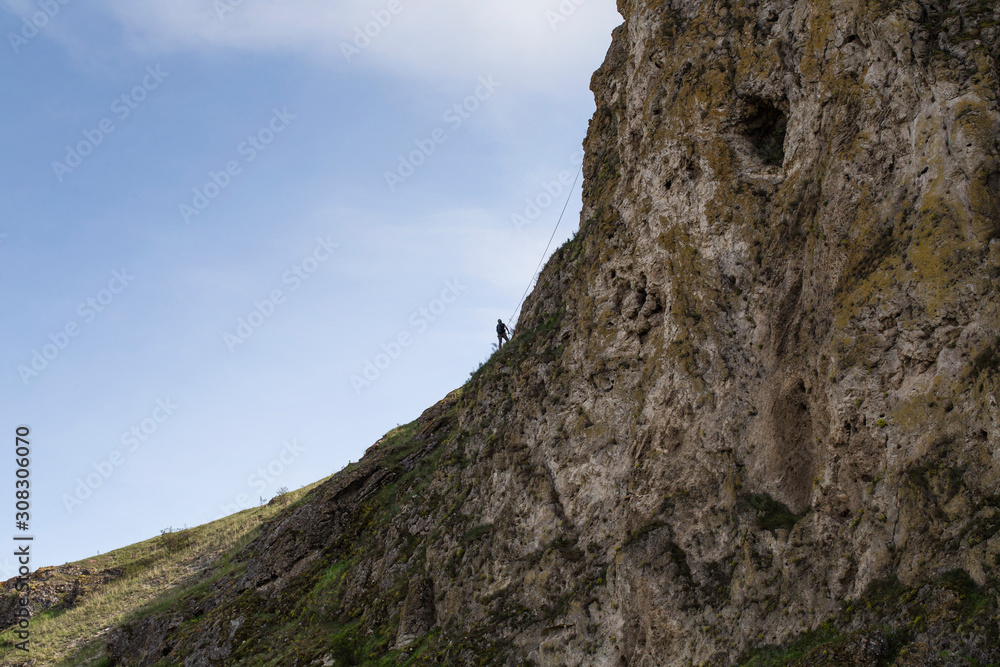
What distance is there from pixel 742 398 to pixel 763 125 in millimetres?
6693

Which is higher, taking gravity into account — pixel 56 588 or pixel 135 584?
pixel 56 588

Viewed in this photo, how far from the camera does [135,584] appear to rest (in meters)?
39.9

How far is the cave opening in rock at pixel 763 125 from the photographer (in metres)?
16.8

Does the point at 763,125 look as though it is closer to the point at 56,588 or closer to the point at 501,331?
the point at 501,331

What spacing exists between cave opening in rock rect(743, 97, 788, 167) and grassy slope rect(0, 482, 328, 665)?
29.2 meters

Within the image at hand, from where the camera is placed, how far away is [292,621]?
24031mm

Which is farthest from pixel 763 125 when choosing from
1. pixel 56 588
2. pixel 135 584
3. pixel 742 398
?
pixel 56 588

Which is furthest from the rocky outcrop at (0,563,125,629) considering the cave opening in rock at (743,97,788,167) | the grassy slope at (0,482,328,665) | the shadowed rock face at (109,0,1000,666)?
the cave opening in rock at (743,97,788,167)

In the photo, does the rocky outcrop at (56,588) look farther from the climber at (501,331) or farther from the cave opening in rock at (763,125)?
the cave opening in rock at (763,125)

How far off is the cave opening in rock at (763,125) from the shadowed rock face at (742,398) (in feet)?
0.17

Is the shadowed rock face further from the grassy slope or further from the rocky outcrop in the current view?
the rocky outcrop

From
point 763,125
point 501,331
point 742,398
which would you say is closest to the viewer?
point 742,398

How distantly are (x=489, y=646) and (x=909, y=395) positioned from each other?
35.2 ft

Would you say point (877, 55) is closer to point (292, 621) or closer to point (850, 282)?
point (850, 282)
